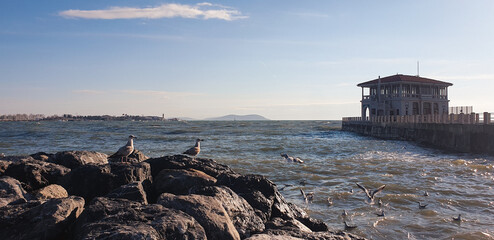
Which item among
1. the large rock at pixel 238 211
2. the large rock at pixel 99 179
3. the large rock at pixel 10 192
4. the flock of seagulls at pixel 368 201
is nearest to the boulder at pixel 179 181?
the large rock at pixel 99 179

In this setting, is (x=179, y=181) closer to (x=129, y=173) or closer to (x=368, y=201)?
(x=129, y=173)

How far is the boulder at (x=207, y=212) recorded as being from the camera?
441cm

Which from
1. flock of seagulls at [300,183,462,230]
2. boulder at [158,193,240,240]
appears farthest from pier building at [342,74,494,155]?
boulder at [158,193,240,240]

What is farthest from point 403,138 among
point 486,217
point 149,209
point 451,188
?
point 149,209

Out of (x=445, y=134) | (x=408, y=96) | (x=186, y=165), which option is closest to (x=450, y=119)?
(x=445, y=134)

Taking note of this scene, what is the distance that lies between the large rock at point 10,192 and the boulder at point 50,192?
20 centimetres

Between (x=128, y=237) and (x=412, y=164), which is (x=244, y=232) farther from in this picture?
(x=412, y=164)

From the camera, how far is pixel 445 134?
26.7 meters

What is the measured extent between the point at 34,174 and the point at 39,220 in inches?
123

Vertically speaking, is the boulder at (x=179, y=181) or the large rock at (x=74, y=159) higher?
the large rock at (x=74, y=159)

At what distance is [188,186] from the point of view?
6.41 m

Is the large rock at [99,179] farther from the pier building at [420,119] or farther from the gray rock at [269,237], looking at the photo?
the pier building at [420,119]

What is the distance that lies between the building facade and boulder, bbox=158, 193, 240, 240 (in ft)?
147

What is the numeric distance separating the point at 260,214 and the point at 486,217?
5.27 meters
